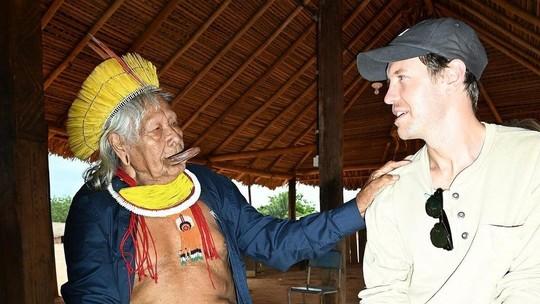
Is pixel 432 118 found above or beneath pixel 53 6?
beneath

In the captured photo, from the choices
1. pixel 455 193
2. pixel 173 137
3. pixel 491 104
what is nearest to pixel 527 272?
pixel 455 193

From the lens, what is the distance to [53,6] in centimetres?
545

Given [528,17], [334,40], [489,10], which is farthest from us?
[489,10]

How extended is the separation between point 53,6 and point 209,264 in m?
4.61

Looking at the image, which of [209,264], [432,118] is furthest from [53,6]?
[432,118]

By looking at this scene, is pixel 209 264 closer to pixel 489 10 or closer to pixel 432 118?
pixel 432 118

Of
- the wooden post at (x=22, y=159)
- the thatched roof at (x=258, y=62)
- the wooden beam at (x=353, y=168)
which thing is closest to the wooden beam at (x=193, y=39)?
the thatched roof at (x=258, y=62)

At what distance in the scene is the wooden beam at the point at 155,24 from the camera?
6.29 m

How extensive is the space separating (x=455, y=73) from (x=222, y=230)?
1.03 m

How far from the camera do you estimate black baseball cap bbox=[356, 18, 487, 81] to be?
4.42 ft

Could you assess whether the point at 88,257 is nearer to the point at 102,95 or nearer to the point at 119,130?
the point at 119,130

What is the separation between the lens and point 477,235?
52.1 inches

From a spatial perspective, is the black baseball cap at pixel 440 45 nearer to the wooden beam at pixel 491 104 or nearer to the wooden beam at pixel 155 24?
the wooden beam at pixel 155 24

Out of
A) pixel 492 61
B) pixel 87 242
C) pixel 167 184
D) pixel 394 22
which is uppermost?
pixel 394 22
